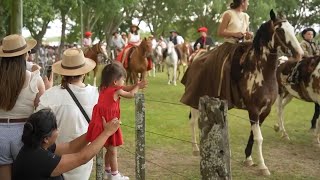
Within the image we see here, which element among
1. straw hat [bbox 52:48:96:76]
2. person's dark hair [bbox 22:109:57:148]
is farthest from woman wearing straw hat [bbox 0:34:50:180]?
person's dark hair [bbox 22:109:57:148]

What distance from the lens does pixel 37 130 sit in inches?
121

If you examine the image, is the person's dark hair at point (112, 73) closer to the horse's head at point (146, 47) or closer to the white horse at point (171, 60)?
the horse's head at point (146, 47)

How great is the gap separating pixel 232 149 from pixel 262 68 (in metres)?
2.11

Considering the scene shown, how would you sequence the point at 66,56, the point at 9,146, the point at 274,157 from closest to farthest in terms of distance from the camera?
the point at 9,146 → the point at 66,56 → the point at 274,157

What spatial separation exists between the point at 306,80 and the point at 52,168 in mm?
6568

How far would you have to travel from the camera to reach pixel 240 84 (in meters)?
Answer: 6.75

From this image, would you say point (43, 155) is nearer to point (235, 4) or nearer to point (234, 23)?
point (234, 23)

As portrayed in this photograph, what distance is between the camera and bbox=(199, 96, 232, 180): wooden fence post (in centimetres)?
313

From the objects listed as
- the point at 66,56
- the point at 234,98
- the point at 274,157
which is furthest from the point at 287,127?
the point at 66,56

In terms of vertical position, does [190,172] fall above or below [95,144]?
below

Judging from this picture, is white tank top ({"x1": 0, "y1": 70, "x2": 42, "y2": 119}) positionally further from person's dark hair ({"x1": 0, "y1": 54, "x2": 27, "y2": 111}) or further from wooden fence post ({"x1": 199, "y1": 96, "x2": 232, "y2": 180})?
wooden fence post ({"x1": 199, "y1": 96, "x2": 232, "y2": 180})

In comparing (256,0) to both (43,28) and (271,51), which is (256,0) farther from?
(271,51)

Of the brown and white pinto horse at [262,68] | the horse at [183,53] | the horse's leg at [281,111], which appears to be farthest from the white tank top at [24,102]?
the horse at [183,53]

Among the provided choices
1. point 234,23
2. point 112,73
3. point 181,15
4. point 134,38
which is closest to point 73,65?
point 112,73
